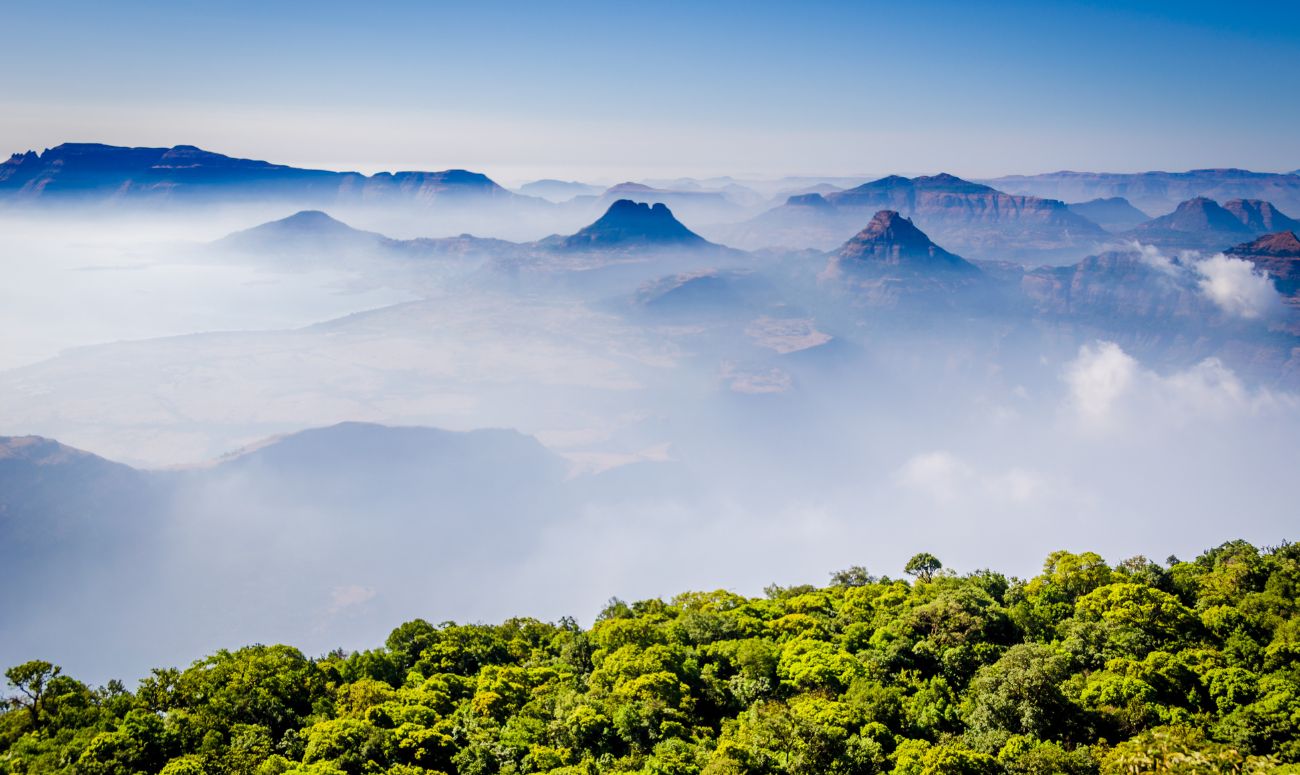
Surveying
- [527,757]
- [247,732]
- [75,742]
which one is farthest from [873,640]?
[75,742]

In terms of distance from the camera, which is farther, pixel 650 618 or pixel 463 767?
pixel 650 618

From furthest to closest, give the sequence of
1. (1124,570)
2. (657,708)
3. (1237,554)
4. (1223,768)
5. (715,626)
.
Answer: (1237,554) → (1124,570) → (715,626) → (657,708) → (1223,768)

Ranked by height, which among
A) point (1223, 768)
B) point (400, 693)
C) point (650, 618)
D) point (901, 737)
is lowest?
point (650, 618)

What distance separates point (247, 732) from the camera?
39.2 metres

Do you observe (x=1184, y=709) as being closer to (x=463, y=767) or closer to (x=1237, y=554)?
(x=463, y=767)

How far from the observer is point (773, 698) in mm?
43062

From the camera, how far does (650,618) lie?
2486 inches

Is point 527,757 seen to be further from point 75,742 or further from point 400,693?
point 75,742

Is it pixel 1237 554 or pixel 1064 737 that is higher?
pixel 1064 737

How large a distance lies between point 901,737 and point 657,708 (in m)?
13.5

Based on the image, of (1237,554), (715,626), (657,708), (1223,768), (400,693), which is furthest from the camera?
(1237,554)

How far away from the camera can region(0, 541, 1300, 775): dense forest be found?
108 feet

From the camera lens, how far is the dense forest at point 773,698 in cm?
3306

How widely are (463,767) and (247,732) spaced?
43.9 ft
